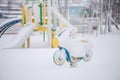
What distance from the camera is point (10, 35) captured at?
4.34 meters

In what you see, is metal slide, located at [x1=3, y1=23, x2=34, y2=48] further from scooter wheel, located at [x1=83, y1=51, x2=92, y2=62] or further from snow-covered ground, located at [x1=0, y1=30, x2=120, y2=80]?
scooter wheel, located at [x1=83, y1=51, x2=92, y2=62]

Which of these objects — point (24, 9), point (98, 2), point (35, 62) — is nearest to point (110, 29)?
A: point (98, 2)

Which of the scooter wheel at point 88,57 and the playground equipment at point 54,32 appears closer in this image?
the playground equipment at point 54,32

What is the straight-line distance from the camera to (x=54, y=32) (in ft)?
8.95

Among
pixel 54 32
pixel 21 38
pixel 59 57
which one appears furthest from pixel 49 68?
pixel 54 32

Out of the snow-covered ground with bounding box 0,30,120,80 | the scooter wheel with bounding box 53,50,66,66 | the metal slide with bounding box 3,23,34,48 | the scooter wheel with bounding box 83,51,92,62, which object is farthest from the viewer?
the metal slide with bounding box 3,23,34,48

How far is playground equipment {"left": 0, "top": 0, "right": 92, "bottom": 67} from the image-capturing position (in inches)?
79.1

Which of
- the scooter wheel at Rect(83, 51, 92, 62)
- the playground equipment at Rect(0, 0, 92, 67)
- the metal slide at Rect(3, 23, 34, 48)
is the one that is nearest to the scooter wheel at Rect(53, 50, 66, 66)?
the playground equipment at Rect(0, 0, 92, 67)

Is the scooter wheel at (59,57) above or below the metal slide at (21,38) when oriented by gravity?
below

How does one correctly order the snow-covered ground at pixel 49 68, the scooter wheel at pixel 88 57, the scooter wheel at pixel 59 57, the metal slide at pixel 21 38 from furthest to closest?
1. the metal slide at pixel 21 38
2. the scooter wheel at pixel 88 57
3. the scooter wheel at pixel 59 57
4. the snow-covered ground at pixel 49 68

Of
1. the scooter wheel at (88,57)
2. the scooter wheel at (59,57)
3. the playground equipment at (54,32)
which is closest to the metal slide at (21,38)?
the playground equipment at (54,32)

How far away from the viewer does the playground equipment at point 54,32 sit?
201 centimetres

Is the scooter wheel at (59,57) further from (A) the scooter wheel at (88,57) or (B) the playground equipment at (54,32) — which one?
(A) the scooter wheel at (88,57)

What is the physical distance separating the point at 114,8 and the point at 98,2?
29cm
